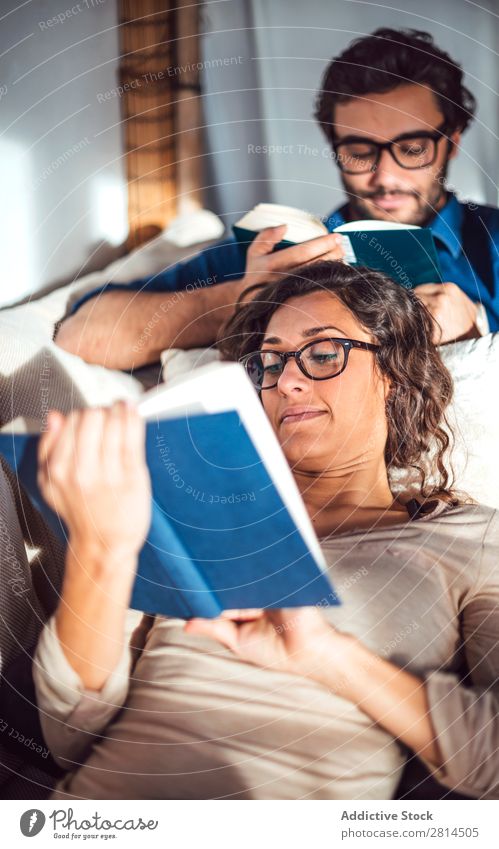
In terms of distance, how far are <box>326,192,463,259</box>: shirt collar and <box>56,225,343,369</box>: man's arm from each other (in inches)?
2.9

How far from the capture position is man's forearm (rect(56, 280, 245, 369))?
2.24ft

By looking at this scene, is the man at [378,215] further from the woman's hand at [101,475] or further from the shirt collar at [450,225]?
the woman's hand at [101,475]

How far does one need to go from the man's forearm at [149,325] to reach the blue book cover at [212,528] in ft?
0.49

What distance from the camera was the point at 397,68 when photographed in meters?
0.68

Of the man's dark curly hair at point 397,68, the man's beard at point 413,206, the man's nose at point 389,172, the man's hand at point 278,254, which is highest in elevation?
the man's dark curly hair at point 397,68

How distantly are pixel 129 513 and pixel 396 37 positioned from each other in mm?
492

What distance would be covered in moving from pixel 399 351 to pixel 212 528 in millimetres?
217

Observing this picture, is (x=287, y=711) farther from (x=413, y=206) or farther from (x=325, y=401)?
(x=413, y=206)

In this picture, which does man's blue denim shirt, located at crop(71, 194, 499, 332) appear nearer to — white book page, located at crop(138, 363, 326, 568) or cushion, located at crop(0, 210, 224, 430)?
cushion, located at crop(0, 210, 224, 430)

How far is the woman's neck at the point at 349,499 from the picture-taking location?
61 cm

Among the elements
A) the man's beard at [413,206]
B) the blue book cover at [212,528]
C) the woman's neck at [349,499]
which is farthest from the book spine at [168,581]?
the man's beard at [413,206]

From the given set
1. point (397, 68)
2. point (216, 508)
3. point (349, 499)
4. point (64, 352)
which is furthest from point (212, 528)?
point (397, 68)

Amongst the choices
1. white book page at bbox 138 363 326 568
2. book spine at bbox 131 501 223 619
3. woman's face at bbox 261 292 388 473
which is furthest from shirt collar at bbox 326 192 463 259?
book spine at bbox 131 501 223 619

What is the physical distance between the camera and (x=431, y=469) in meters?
0.64
